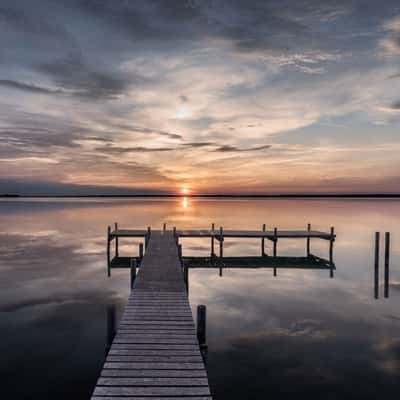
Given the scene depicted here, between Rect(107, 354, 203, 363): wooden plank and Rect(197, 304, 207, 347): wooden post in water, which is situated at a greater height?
Rect(107, 354, 203, 363): wooden plank

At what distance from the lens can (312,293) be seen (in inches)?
717

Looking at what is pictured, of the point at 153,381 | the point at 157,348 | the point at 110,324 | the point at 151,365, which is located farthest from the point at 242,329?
the point at 153,381

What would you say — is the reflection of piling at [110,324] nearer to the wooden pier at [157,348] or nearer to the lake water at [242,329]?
the wooden pier at [157,348]

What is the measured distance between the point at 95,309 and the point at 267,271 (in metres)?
12.2

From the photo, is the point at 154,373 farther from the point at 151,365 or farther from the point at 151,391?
the point at 151,391

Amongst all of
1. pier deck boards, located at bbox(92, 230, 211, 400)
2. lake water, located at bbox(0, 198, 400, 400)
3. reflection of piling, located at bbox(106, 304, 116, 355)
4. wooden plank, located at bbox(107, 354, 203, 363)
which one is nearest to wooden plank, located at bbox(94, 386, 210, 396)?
pier deck boards, located at bbox(92, 230, 211, 400)

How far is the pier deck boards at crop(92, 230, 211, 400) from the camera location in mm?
5941

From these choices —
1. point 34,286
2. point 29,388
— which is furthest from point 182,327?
point 34,286

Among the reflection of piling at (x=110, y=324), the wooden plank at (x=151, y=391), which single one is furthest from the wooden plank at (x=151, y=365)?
the reflection of piling at (x=110, y=324)

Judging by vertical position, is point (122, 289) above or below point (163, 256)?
below

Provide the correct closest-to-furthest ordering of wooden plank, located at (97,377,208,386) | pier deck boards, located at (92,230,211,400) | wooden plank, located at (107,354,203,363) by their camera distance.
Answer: pier deck boards, located at (92,230,211,400) → wooden plank, located at (97,377,208,386) → wooden plank, located at (107,354,203,363)

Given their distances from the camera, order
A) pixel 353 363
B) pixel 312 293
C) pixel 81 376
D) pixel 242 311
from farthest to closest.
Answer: pixel 312 293 → pixel 242 311 → pixel 353 363 → pixel 81 376

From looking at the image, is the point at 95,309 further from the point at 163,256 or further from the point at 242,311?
the point at 242,311

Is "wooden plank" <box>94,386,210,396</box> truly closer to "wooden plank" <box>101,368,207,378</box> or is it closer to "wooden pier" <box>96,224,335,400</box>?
"wooden pier" <box>96,224,335,400</box>
